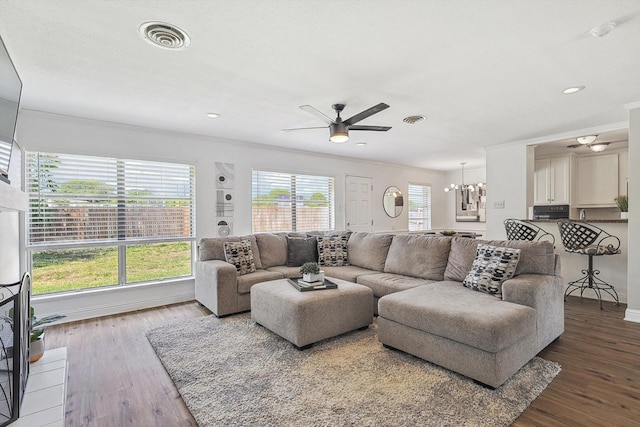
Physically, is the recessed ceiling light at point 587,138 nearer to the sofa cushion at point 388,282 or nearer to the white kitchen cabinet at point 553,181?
the white kitchen cabinet at point 553,181

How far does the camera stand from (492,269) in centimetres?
269

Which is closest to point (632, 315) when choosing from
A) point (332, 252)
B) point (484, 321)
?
point (484, 321)

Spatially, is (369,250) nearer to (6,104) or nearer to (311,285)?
(311,285)

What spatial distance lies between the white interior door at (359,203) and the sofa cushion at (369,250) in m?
1.95

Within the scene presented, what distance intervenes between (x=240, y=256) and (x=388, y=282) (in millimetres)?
1864

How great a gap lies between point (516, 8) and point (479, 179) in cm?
681

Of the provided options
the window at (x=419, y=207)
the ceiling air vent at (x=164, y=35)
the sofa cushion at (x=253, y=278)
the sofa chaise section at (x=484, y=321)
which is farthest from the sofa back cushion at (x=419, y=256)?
the window at (x=419, y=207)

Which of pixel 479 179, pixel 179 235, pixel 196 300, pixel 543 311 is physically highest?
pixel 479 179

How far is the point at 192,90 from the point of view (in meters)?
2.85

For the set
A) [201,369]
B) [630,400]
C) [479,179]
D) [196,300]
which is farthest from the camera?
[479,179]

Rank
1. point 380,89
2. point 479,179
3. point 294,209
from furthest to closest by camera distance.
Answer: point 479,179 < point 294,209 < point 380,89

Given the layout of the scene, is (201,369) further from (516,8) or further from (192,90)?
(516,8)

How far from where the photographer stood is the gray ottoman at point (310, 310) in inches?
103

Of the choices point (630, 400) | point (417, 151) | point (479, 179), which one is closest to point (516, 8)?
point (630, 400)
